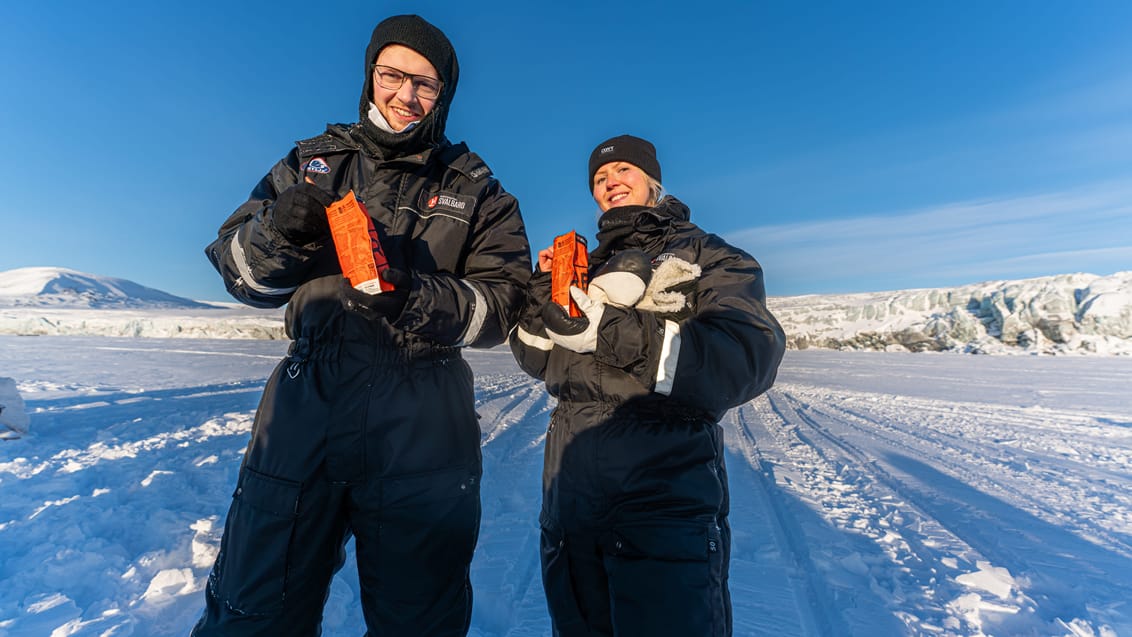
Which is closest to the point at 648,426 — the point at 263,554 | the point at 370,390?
the point at 370,390

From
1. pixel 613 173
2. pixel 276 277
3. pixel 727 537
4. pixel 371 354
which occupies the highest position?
pixel 613 173

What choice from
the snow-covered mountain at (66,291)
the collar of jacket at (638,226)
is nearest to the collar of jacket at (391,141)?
Answer: the collar of jacket at (638,226)

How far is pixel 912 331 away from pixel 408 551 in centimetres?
3951

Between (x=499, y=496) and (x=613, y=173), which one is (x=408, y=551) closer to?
(x=613, y=173)

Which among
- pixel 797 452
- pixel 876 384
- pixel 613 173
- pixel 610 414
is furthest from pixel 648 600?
pixel 876 384

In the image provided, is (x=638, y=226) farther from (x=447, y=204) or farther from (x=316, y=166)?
(x=316, y=166)

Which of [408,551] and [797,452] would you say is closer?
[408,551]

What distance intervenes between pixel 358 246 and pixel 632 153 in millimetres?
1309

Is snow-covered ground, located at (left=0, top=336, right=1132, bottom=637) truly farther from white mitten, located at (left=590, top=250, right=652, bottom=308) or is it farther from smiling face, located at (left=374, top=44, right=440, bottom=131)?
smiling face, located at (left=374, top=44, right=440, bottom=131)

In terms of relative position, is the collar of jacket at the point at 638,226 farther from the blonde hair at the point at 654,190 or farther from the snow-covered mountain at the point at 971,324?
the snow-covered mountain at the point at 971,324

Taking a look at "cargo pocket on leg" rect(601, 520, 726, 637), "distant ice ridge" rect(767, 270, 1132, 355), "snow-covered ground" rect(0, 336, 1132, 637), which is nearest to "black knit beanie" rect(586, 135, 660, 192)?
"cargo pocket on leg" rect(601, 520, 726, 637)

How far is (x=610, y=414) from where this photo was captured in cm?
168

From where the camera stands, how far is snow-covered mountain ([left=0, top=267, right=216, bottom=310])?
186 feet

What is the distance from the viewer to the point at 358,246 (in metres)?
1.30
